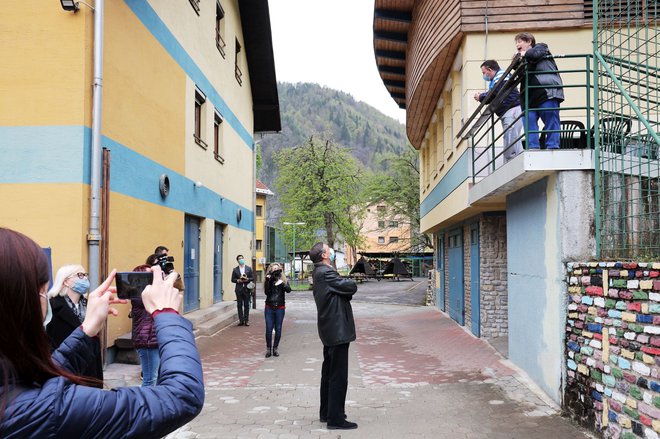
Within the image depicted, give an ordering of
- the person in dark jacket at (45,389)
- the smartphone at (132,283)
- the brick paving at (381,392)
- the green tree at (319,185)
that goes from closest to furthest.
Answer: the person in dark jacket at (45,389), the smartphone at (132,283), the brick paving at (381,392), the green tree at (319,185)

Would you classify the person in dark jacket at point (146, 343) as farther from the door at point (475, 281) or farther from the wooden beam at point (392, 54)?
the wooden beam at point (392, 54)

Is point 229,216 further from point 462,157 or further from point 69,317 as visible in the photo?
point 69,317

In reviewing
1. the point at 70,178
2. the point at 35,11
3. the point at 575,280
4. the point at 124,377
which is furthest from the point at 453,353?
the point at 35,11

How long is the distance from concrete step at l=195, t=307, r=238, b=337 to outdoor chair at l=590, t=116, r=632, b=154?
844 centimetres

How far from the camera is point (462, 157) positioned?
11.2 meters

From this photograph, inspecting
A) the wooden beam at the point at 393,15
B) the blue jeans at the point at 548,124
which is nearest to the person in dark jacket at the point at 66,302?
the blue jeans at the point at 548,124

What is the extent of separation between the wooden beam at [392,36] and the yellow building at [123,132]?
4577 millimetres

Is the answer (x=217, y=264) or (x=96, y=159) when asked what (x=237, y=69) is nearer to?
(x=217, y=264)

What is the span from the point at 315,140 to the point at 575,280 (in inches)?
1578

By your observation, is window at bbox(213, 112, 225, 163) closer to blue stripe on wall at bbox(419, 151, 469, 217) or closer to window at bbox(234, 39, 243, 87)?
window at bbox(234, 39, 243, 87)

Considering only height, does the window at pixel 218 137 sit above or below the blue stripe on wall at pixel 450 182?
above

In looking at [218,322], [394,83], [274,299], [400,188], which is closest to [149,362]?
[274,299]

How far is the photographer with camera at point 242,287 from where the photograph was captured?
46.0 ft

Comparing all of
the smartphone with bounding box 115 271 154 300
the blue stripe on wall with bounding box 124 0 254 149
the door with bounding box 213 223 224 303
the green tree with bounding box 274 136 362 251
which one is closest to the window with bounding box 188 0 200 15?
the blue stripe on wall with bounding box 124 0 254 149
